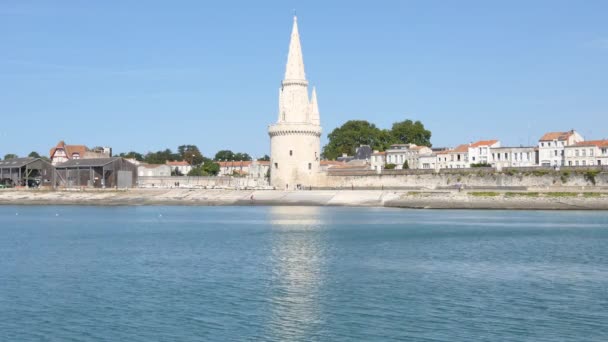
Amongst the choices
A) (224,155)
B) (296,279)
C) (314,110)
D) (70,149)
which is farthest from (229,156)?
(296,279)

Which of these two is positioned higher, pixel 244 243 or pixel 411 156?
pixel 411 156

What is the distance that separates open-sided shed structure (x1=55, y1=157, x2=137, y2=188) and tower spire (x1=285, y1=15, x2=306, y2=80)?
21.6 meters

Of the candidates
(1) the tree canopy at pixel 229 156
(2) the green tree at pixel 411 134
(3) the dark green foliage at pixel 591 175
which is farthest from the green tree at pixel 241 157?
(3) the dark green foliage at pixel 591 175

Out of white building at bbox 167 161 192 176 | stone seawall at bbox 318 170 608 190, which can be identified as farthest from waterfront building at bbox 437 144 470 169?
white building at bbox 167 161 192 176

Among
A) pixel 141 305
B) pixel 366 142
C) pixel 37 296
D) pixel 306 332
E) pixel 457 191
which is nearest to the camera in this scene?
pixel 306 332

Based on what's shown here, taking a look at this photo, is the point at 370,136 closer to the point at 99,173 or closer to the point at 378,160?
the point at 378,160

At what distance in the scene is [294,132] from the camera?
77125 mm

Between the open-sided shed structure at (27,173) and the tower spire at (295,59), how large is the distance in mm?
30403

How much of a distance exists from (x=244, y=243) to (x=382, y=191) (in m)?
35.8

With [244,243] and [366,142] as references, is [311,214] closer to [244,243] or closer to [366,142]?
[244,243]

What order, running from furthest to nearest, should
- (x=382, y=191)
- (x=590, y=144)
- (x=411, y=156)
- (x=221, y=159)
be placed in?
(x=221, y=159) < (x=411, y=156) < (x=590, y=144) < (x=382, y=191)

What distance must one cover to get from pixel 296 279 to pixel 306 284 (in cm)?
98

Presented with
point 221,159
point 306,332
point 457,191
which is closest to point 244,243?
point 306,332

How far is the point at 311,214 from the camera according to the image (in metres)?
56.8
